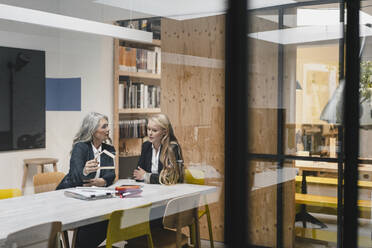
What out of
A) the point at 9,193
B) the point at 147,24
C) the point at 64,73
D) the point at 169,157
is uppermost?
the point at 147,24

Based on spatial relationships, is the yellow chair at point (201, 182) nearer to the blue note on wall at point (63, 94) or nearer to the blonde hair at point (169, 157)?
the blonde hair at point (169, 157)

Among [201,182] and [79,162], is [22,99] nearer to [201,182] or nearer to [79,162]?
[79,162]

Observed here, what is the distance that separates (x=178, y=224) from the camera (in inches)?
116

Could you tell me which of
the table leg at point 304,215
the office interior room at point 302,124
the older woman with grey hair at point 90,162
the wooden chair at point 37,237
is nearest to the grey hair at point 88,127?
the older woman with grey hair at point 90,162

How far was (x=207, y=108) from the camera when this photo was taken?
3051mm

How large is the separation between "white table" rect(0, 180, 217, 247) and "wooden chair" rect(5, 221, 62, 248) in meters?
0.02

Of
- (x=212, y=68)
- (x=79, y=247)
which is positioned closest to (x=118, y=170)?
(x=79, y=247)

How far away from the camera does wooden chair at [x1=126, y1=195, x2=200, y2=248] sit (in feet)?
9.34

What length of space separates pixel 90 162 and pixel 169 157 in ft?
1.79

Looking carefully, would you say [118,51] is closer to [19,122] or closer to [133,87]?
[133,87]

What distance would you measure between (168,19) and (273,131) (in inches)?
39.3

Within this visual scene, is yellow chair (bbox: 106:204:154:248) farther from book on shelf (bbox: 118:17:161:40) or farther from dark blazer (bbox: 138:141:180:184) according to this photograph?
book on shelf (bbox: 118:17:161:40)

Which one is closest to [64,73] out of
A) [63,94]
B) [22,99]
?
[63,94]

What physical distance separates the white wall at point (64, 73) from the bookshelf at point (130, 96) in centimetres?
5
